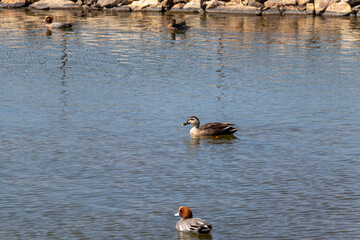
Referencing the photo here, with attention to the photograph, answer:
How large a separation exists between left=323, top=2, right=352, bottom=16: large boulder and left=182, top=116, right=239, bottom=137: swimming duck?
4512 cm

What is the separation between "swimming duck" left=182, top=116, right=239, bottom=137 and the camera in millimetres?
21953

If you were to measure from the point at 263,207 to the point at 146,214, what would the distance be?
110 inches

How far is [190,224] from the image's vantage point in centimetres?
1386

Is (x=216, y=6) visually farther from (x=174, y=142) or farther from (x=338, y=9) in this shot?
(x=174, y=142)

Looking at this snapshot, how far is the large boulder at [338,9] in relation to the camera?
63.7 metres

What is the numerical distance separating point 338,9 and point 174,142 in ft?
154

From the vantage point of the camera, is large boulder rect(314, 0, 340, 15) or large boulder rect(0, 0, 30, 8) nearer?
large boulder rect(314, 0, 340, 15)

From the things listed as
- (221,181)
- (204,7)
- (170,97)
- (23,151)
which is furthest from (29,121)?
(204,7)

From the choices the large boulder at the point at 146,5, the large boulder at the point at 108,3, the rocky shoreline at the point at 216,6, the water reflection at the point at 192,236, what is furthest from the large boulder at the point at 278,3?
the water reflection at the point at 192,236

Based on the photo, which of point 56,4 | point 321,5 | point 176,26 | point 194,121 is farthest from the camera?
point 56,4

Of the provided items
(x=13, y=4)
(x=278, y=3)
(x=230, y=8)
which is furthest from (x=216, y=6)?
(x=13, y=4)

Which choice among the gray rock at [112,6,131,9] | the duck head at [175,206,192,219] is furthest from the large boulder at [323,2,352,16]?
the duck head at [175,206,192,219]

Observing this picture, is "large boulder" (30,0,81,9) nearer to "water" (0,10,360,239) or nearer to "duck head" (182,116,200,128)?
"water" (0,10,360,239)

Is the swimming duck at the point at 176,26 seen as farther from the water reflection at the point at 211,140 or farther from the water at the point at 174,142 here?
the water reflection at the point at 211,140
